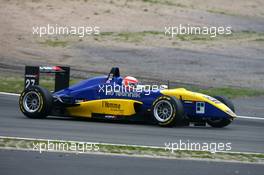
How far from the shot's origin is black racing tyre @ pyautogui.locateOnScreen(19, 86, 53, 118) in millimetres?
14945

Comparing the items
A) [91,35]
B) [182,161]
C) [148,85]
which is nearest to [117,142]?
[182,161]

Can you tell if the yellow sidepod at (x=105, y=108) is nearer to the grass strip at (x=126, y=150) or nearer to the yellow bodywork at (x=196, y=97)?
the yellow bodywork at (x=196, y=97)

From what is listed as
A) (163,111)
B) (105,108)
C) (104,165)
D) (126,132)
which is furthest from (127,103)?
(104,165)

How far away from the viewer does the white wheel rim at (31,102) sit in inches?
593

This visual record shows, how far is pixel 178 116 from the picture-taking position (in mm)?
14008

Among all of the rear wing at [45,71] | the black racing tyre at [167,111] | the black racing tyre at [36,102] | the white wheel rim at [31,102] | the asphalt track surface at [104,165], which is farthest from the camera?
the rear wing at [45,71]

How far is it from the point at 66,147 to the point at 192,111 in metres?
4.00

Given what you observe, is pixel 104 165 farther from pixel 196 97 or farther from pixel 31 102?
pixel 31 102

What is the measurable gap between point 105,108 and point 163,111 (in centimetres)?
124

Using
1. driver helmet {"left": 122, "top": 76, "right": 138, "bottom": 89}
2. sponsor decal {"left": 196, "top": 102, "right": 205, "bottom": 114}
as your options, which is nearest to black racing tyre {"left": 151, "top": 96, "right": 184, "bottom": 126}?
sponsor decal {"left": 196, "top": 102, "right": 205, "bottom": 114}

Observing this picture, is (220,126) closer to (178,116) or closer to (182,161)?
(178,116)

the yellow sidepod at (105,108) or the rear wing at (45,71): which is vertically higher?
the rear wing at (45,71)

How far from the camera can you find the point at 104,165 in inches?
378

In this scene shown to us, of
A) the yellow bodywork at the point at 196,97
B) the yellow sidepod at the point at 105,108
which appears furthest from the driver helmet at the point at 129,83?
the yellow bodywork at the point at 196,97
